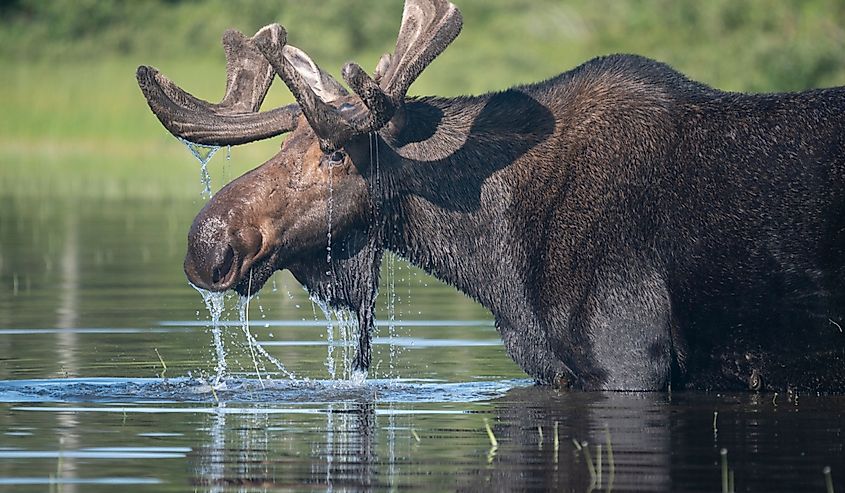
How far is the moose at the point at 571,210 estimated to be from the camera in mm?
10172

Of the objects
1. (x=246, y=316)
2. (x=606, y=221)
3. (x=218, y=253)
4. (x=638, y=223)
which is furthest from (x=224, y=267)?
(x=638, y=223)

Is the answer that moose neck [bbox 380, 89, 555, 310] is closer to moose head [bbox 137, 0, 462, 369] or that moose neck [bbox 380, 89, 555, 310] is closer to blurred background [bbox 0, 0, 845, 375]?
moose head [bbox 137, 0, 462, 369]

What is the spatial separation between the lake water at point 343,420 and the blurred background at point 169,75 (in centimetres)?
54

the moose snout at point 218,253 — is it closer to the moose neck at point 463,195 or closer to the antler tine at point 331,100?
the antler tine at point 331,100

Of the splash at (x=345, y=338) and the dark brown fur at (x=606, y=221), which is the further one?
the splash at (x=345, y=338)

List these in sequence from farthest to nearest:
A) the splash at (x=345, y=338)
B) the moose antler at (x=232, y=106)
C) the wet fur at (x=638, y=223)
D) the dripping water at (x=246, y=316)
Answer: the splash at (x=345, y=338) → the moose antler at (x=232, y=106) → the dripping water at (x=246, y=316) → the wet fur at (x=638, y=223)

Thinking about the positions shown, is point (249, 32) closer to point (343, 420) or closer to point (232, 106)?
point (232, 106)

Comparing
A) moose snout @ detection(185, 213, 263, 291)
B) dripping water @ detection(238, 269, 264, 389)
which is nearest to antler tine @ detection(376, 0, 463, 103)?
moose snout @ detection(185, 213, 263, 291)

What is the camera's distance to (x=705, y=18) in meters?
39.5

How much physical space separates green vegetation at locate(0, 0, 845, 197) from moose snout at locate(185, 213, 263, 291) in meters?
20.7

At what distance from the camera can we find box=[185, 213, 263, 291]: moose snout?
10.2 metres

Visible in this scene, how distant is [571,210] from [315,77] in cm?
164

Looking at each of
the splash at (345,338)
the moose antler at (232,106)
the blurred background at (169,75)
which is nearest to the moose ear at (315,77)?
the moose antler at (232,106)

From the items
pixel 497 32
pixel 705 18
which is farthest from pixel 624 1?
pixel 705 18
